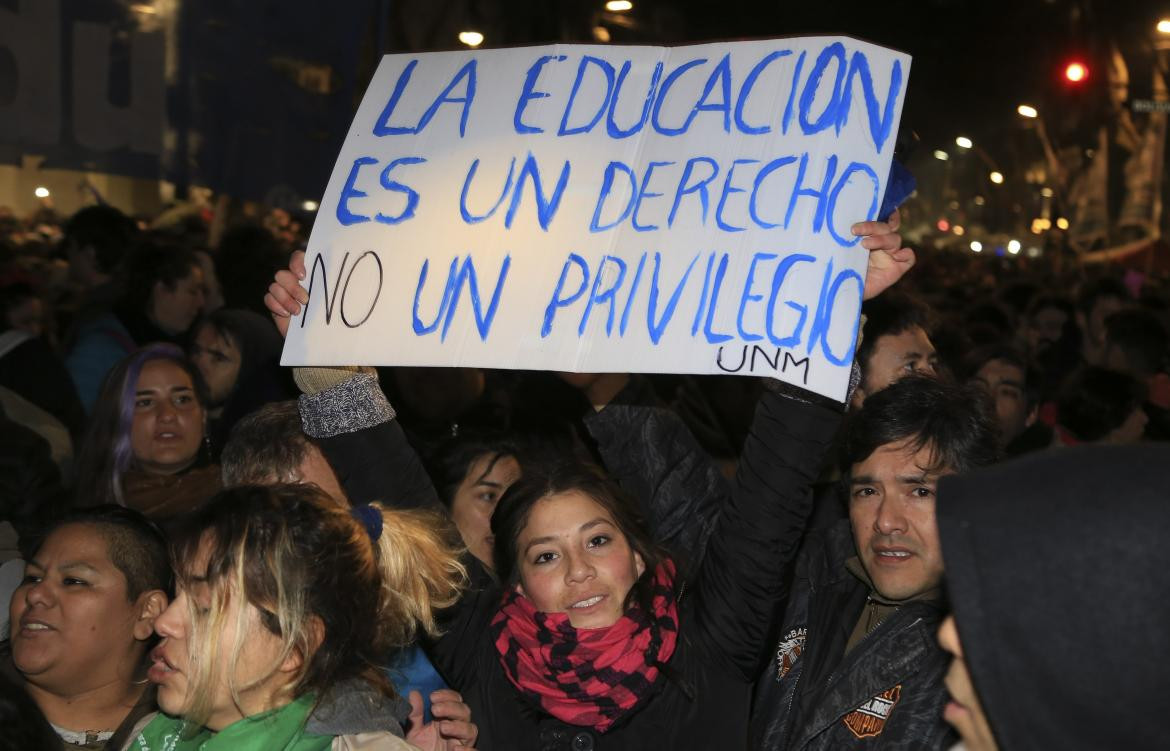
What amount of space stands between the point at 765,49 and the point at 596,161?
0.41m

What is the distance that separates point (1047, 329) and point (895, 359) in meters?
6.03

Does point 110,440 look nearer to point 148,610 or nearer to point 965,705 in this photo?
point 148,610

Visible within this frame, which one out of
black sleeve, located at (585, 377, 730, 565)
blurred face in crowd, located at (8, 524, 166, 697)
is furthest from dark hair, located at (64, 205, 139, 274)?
black sleeve, located at (585, 377, 730, 565)

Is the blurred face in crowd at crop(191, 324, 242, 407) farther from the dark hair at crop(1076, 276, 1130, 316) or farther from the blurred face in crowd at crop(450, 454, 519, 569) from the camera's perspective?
the dark hair at crop(1076, 276, 1130, 316)

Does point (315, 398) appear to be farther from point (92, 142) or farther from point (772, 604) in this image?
point (92, 142)

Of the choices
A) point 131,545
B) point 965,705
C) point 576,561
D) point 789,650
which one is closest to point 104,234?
point 131,545

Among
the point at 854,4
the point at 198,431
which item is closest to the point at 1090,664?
the point at 198,431

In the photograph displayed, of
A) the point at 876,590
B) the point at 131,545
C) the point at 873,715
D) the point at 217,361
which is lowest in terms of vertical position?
the point at 873,715

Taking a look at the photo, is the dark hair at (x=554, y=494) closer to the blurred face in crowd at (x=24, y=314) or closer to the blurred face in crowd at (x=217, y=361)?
the blurred face in crowd at (x=217, y=361)

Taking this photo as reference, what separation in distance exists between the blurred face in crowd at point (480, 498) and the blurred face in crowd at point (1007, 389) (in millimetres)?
2271

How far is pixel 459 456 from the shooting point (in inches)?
149

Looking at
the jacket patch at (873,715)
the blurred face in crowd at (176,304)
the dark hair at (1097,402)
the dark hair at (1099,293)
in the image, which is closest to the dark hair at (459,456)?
the jacket patch at (873,715)

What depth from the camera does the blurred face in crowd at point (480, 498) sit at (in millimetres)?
3664

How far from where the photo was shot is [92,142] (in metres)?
6.60
